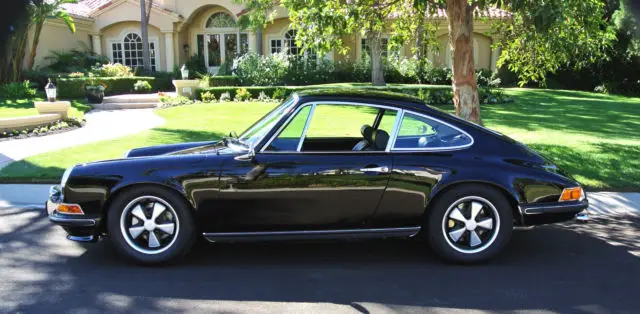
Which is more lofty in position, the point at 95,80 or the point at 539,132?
the point at 95,80

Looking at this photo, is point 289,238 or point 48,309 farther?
point 289,238

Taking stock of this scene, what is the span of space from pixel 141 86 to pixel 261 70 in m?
5.10

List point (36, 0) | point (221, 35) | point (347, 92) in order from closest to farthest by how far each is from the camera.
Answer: point (347, 92)
point (36, 0)
point (221, 35)

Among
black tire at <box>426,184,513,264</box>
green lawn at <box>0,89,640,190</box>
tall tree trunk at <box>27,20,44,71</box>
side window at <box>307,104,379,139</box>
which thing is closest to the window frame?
tall tree trunk at <box>27,20,44,71</box>

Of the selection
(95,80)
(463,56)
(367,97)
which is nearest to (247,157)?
(367,97)

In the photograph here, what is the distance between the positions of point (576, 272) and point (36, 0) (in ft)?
80.4

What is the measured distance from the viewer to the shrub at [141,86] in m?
22.7

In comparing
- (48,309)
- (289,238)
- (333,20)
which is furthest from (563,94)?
(48,309)

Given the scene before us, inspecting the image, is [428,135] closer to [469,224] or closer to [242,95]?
[469,224]

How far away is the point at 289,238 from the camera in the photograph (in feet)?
14.6

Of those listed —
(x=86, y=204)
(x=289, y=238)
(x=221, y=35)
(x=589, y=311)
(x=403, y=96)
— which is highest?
(x=221, y=35)

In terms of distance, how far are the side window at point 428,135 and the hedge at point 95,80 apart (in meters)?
19.0

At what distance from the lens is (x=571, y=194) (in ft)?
15.1

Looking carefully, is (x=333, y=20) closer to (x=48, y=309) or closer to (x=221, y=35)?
(x=48, y=309)
